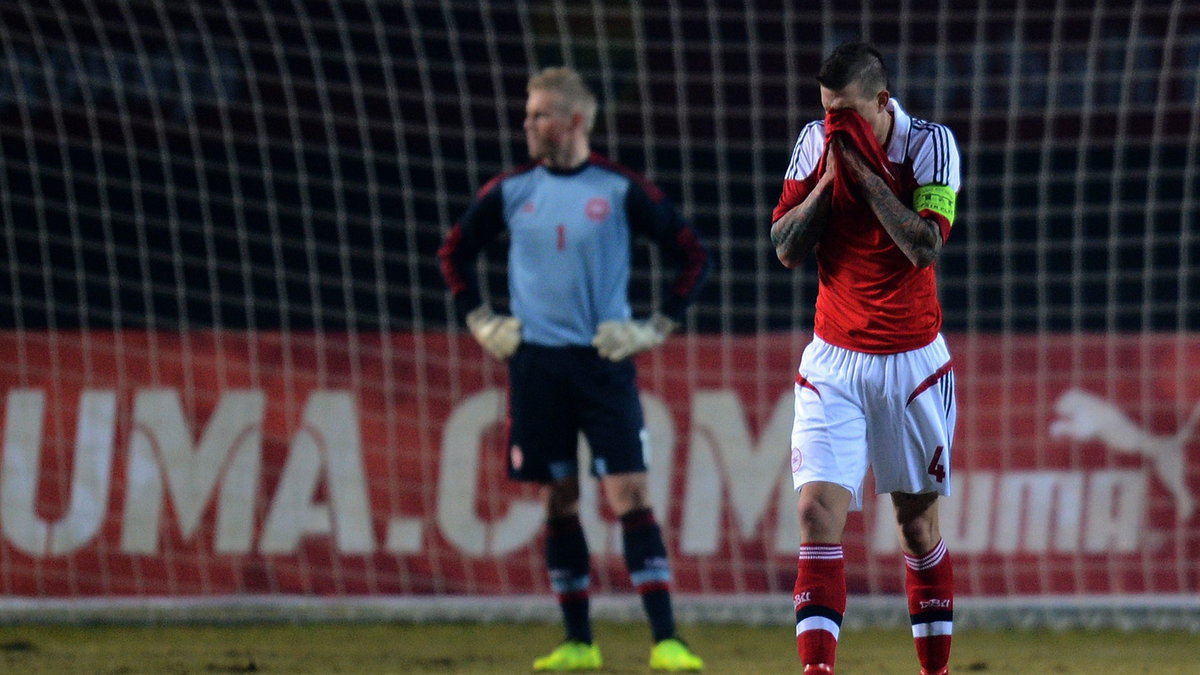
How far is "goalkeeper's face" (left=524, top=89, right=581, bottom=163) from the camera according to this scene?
5.30m

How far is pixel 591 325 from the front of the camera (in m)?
5.38

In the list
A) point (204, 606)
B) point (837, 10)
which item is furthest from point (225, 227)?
point (837, 10)

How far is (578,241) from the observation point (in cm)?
534

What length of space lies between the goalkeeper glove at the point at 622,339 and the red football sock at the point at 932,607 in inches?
55.6

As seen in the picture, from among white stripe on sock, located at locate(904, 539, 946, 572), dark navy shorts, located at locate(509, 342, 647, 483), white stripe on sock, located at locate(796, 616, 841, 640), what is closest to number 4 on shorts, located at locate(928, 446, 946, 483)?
white stripe on sock, located at locate(904, 539, 946, 572)

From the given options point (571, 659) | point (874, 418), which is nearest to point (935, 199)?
point (874, 418)

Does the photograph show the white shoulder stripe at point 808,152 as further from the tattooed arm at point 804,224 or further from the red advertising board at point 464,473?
the red advertising board at point 464,473

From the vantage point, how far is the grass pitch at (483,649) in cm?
548

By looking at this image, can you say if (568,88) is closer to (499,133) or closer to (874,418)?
(874,418)

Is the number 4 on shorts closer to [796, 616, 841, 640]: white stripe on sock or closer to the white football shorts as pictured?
the white football shorts

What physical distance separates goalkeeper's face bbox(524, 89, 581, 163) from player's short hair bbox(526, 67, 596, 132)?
14 mm

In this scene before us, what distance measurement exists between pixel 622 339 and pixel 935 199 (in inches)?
66.2

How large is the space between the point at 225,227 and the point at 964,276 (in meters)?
4.34

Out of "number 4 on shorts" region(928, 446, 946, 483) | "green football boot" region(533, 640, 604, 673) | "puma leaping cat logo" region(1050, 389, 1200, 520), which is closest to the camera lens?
"number 4 on shorts" region(928, 446, 946, 483)
